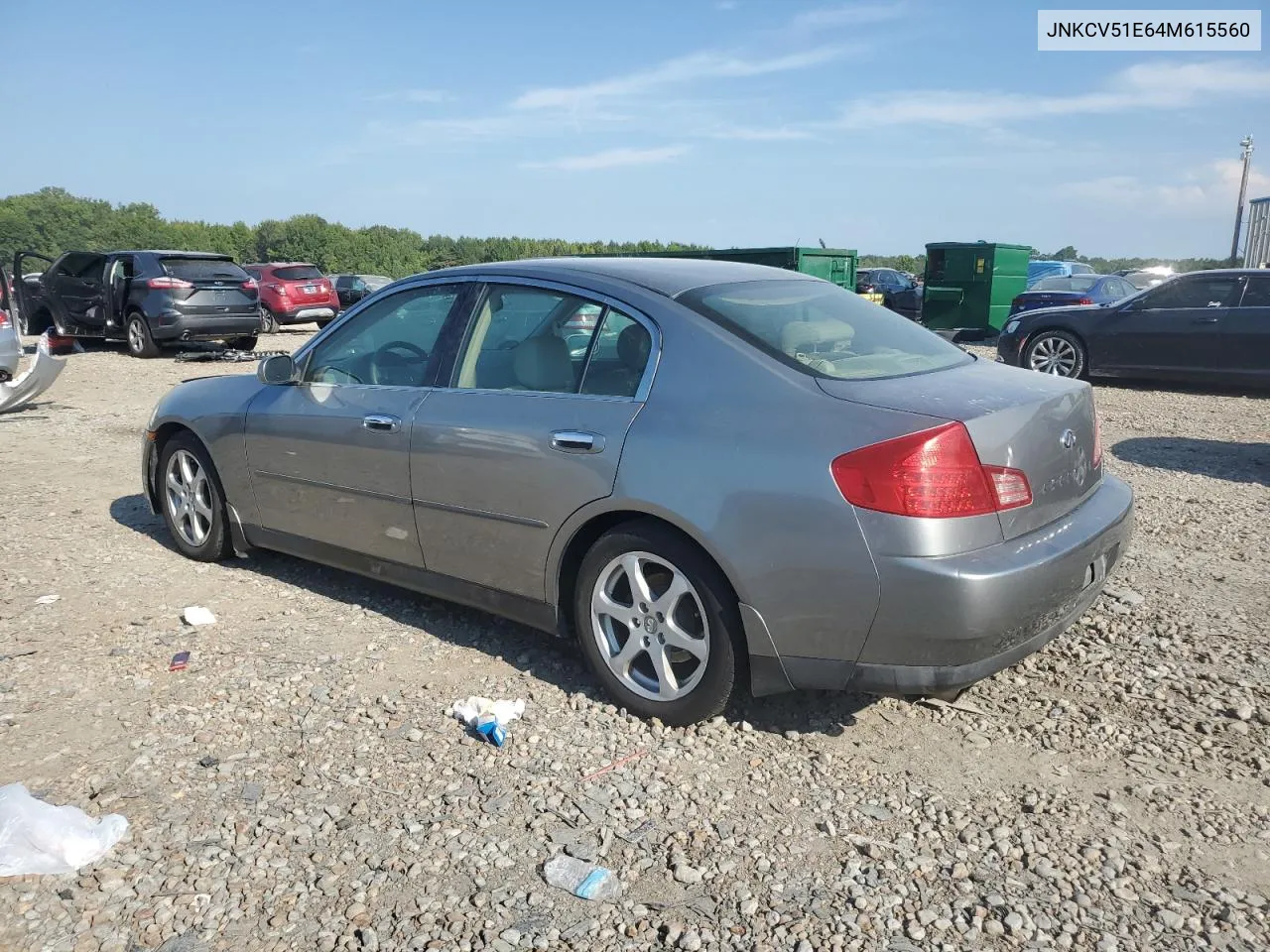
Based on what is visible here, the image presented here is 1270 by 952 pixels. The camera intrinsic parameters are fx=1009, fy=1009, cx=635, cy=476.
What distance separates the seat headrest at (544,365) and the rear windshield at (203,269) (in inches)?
537

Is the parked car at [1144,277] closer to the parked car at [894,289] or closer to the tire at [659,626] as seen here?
the parked car at [894,289]

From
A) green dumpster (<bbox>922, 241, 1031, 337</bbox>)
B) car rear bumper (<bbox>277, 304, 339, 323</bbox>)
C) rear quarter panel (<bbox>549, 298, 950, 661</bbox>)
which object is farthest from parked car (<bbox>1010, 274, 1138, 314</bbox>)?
rear quarter panel (<bbox>549, 298, 950, 661</bbox>)

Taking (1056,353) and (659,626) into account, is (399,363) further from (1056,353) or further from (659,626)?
(1056,353)

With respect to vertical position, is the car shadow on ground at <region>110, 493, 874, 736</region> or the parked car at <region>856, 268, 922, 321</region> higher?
the parked car at <region>856, 268, 922, 321</region>

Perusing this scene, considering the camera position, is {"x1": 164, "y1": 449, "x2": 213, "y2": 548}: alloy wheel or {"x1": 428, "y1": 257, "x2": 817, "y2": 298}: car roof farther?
{"x1": 164, "y1": 449, "x2": 213, "y2": 548}: alloy wheel

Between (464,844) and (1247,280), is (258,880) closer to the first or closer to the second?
(464,844)

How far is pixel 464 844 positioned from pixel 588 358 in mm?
1724

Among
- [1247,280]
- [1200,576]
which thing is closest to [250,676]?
[1200,576]

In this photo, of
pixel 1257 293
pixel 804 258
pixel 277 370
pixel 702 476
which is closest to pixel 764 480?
pixel 702 476

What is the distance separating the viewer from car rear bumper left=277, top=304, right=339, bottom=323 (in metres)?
21.8

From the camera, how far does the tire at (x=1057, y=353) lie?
40.7 ft

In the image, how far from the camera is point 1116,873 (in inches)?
104

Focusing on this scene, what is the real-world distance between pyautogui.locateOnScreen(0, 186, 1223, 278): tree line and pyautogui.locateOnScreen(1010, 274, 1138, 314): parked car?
94.5 ft

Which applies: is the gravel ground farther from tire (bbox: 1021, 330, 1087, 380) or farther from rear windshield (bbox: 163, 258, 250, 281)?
rear windshield (bbox: 163, 258, 250, 281)
